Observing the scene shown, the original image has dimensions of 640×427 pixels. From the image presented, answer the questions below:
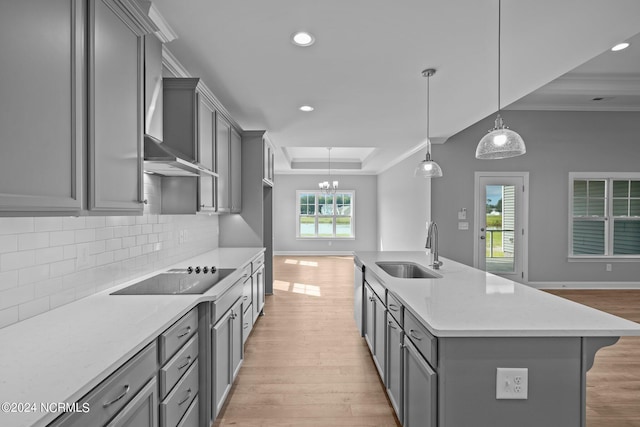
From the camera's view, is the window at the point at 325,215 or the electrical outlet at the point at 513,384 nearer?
the electrical outlet at the point at 513,384

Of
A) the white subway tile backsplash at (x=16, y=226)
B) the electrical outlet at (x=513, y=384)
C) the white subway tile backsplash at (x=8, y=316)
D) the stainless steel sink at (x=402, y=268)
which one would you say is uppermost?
the white subway tile backsplash at (x=16, y=226)

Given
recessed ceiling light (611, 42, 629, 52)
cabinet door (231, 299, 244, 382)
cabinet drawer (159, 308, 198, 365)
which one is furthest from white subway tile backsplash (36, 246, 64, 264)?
recessed ceiling light (611, 42, 629, 52)

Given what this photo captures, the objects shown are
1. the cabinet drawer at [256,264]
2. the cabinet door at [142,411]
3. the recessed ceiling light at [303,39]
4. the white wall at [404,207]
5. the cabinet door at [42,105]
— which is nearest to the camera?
the cabinet door at [42,105]

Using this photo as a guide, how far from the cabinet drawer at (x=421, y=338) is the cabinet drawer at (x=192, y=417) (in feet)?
4.11

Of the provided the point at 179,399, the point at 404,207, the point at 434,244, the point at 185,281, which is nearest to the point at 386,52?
the point at 434,244

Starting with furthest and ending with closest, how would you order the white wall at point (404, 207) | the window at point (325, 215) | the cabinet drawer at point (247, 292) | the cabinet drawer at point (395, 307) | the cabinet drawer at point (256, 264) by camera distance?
the window at point (325, 215) < the white wall at point (404, 207) < the cabinet drawer at point (256, 264) < the cabinet drawer at point (247, 292) < the cabinet drawer at point (395, 307)

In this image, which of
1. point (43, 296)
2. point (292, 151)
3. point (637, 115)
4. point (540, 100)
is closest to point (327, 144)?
point (292, 151)

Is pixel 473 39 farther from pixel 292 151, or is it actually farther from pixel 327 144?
pixel 292 151

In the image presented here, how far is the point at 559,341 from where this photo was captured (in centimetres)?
138

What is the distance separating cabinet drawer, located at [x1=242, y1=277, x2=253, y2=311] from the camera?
305 centimetres

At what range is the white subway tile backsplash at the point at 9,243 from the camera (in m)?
1.34

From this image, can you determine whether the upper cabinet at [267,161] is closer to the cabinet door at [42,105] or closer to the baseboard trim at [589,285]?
A: the cabinet door at [42,105]

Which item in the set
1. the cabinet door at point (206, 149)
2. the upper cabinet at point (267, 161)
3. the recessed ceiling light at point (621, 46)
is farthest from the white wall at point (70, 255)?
the recessed ceiling light at point (621, 46)

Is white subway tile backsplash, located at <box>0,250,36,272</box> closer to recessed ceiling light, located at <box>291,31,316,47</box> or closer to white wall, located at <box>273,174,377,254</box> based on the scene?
recessed ceiling light, located at <box>291,31,316,47</box>
